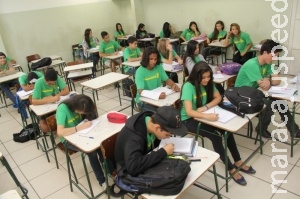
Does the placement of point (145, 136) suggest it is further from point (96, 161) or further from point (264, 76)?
point (264, 76)

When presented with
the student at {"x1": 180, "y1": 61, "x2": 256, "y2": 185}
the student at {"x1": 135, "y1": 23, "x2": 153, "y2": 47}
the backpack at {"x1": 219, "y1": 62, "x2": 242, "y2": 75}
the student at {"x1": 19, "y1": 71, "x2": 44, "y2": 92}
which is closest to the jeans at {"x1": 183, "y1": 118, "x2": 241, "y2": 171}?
the student at {"x1": 180, "y1": 61, "x2": 256, "y2": 185}

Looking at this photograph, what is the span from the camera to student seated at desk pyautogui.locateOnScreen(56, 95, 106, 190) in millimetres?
2412

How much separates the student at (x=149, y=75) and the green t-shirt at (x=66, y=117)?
3.04ft

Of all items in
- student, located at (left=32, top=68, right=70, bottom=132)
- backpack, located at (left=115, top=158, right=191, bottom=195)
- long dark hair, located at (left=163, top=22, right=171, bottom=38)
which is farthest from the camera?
long dark hair, located at (left=163, top=22, right=171, bottom=38)

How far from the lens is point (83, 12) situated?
7824 mm

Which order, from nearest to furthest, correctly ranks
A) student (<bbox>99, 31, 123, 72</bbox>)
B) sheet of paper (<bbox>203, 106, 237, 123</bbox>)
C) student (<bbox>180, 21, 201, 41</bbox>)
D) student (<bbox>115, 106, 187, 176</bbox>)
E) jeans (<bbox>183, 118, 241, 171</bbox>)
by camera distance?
student (<bbox>115, 106, 187, 176</bbox>) < sheet of paper (<bbox>203, 106, 237, 123</bbox>) < jeans (<bbox>183, 118, 241, 171</bbox>) < student (<bbox>99, 31, 123, 72</bbox>) < student (<bbox>180, 21, 201, 41</bbox>)

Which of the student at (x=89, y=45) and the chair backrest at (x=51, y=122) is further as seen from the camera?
the student at (x=89, y=45)

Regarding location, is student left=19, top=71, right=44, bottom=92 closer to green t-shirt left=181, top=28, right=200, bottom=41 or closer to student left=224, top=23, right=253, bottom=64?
student left=224, top=23, right=253, bottom=64

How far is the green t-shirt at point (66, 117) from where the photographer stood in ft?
8.04

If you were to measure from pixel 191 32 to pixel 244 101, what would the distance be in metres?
4.86

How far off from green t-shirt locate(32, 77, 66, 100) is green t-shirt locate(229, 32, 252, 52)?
390 cm

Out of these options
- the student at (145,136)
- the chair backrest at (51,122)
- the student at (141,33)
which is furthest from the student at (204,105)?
the student at (141,33)

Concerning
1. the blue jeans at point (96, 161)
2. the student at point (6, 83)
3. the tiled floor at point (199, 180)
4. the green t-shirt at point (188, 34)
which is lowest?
the tiled floor at point (199, 180)

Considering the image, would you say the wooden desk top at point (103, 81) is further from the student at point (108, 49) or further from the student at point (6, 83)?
the student at point (6, 83)
